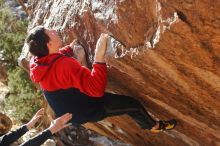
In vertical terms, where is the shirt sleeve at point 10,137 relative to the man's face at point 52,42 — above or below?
below

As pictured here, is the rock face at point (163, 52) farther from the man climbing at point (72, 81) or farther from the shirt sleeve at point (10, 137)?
the shirt sleeve at point (10, 137)

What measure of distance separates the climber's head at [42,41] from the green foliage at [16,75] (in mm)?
8633

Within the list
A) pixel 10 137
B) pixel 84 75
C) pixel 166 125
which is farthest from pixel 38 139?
pixel 166 125

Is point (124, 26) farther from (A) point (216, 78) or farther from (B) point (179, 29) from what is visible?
(A) point (216, 78)

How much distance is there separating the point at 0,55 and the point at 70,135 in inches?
258

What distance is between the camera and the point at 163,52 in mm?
4336

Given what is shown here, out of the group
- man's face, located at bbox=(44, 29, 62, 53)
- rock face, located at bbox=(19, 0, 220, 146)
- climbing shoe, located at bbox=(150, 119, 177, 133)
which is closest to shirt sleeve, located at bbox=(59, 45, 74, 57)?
rock face, located at bbox=(19, 0, 220, 146)

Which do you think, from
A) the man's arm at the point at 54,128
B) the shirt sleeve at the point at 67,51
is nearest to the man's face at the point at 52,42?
the shirt sleeve at the point at 67,51

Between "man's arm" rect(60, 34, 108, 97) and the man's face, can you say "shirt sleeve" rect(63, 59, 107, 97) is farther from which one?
the man's face

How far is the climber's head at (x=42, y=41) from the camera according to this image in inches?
180

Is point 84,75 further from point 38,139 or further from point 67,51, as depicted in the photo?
point 38,139

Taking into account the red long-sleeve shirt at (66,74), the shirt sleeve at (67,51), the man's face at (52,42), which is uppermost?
the man's face at (52,42)

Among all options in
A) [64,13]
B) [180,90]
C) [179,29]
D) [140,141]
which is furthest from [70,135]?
[179,29]

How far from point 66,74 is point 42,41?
1.54 ft
